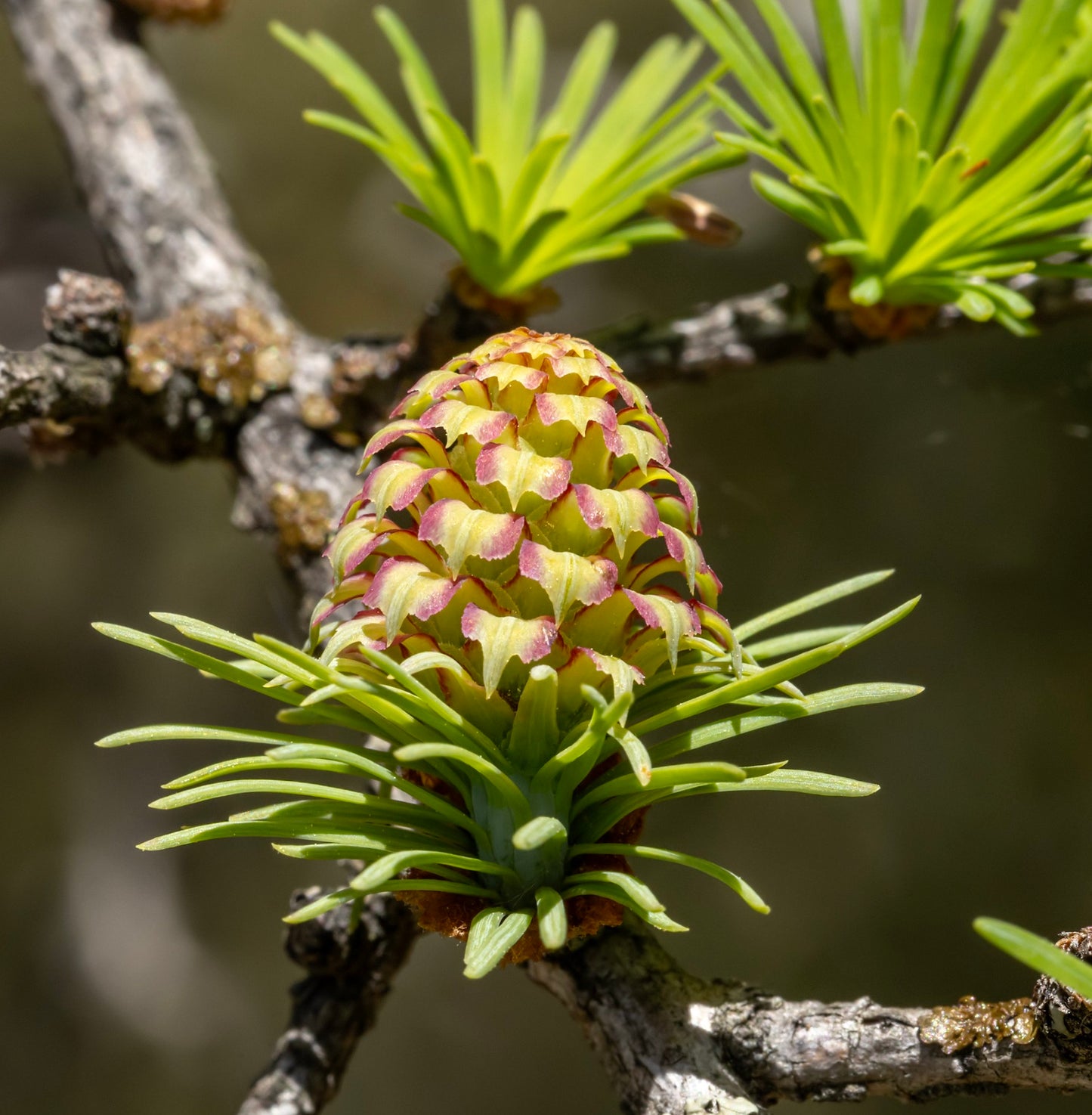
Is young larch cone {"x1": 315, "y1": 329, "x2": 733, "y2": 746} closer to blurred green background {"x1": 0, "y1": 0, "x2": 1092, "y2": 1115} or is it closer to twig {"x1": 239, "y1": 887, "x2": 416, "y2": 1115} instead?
twig {"x1": 239, "y1": 887, "x2": 416, "y2": 1115}

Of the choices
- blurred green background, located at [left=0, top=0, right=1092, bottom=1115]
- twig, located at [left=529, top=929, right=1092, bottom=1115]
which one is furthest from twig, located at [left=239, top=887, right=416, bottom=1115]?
blurred green background, located at [left=0, top=0, right=1092, bottom=1115]

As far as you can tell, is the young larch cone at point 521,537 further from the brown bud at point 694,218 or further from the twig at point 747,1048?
the brown bud at point 694,218

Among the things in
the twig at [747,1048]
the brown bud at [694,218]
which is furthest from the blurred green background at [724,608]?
the twig at [747,1048]

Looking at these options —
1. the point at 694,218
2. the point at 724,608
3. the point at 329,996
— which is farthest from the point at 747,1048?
the point at 724,608

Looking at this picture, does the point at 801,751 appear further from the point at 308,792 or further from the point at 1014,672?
the point at 308,792

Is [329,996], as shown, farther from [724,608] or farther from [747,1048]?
[724,608]

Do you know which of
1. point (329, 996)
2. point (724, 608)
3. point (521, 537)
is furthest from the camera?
point (724, 608)

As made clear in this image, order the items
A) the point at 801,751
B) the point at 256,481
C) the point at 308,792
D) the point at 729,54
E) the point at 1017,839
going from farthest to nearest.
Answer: the point at 801,751
the point at 1017,839
the point at 256,481
the point at 729,54
the point at 308,792

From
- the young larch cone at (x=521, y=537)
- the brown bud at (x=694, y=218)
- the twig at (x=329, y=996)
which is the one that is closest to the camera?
the young larch cone at (x=521, y=537)

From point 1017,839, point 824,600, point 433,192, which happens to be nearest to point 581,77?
point 433,192
